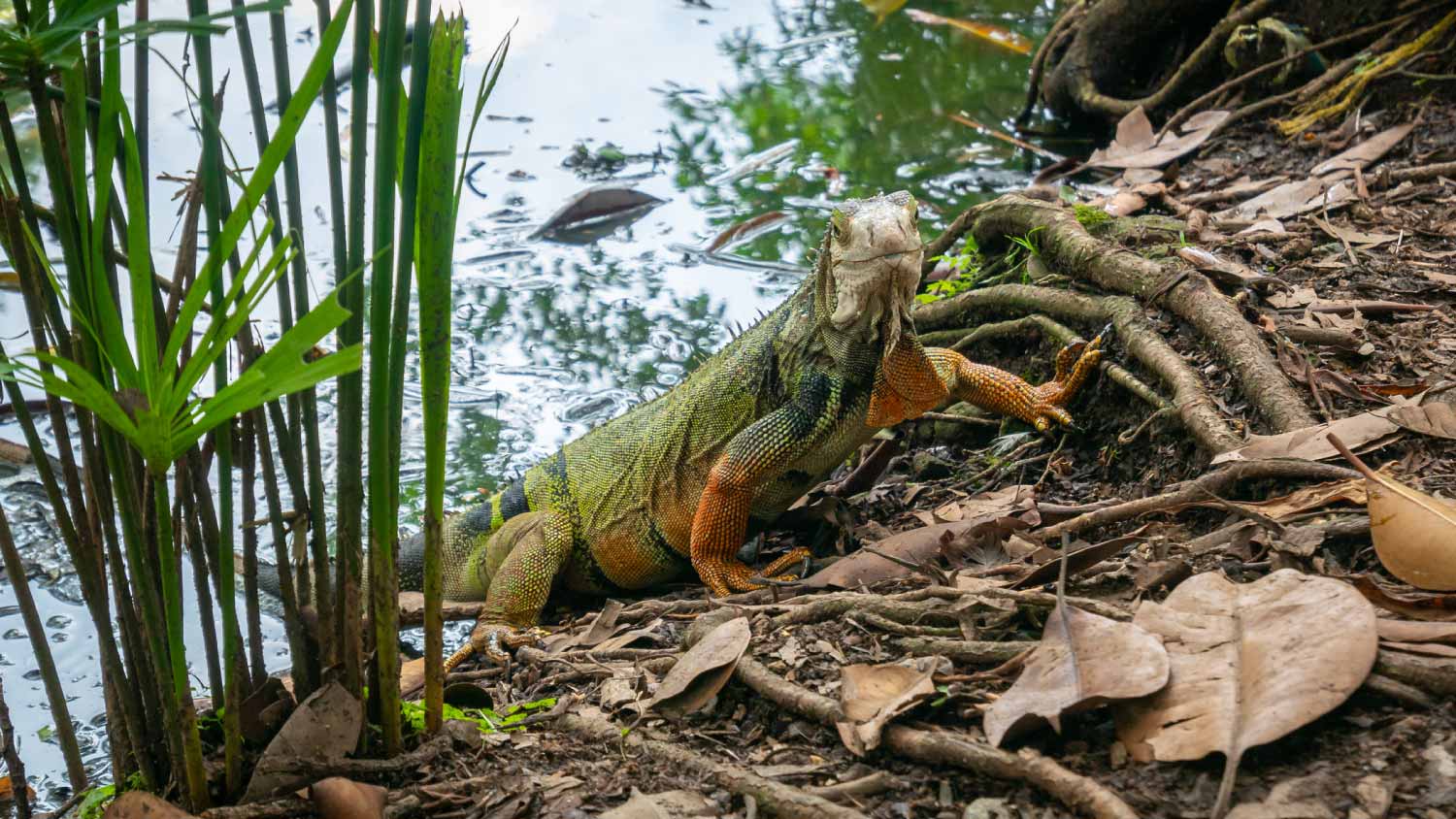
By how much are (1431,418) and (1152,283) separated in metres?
1.39

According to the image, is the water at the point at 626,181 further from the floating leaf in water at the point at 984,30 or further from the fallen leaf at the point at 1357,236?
the fallen leaf at the point at 1357,236

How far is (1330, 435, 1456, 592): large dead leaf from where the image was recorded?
241 centimetres

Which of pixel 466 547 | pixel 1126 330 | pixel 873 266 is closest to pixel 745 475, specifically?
pixel 873 266

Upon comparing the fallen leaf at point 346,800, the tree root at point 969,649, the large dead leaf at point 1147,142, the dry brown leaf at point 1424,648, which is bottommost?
the fallen leaf at point 346,800

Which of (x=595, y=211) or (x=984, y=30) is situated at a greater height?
(x=984, y=30)

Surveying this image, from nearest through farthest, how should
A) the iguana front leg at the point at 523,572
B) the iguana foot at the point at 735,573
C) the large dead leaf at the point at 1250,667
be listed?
the large dead leaf at the point at 1250,667, the iguana foot at the point at 735,573, the iguana front leg at the point at 523,572

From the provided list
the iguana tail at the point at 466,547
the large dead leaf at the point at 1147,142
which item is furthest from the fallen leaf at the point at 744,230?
the iguana tail at the point at 466,547

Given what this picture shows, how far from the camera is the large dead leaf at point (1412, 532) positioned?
2.41 meters

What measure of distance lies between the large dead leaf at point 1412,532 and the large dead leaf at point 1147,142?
4.79m

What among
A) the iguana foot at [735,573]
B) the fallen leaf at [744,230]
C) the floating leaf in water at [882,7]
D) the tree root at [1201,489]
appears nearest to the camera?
the tree root at [1201,489]

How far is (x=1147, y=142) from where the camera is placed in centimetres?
741

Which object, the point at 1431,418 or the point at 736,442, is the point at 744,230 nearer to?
the point at 736,442

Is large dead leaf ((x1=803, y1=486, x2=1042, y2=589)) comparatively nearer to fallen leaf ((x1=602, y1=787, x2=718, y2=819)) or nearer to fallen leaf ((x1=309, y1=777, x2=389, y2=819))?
fallen leaf ((x1=602, y1=787, x2=718, y2=819))

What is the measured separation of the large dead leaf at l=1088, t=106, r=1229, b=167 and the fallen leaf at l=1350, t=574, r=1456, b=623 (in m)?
4.95
